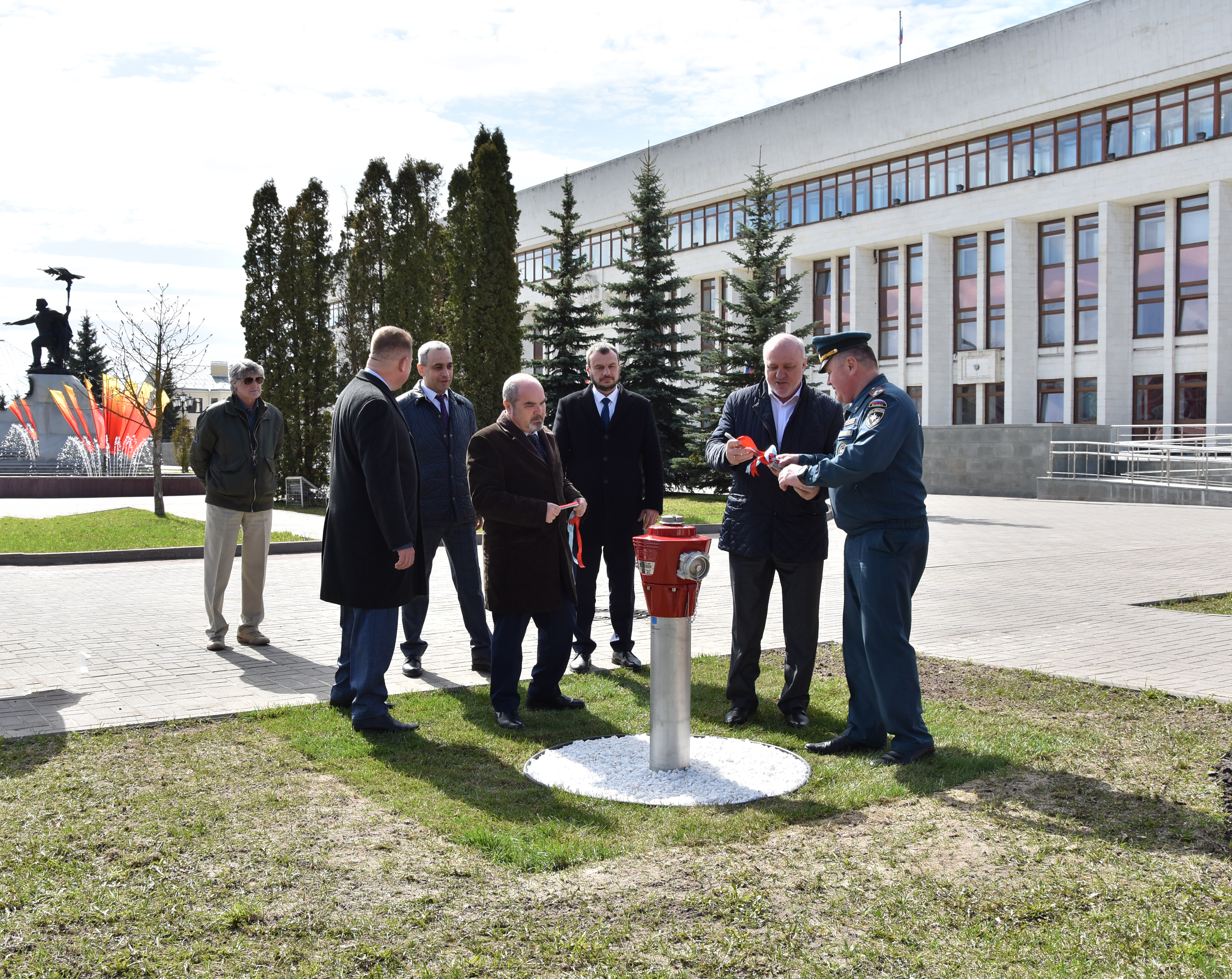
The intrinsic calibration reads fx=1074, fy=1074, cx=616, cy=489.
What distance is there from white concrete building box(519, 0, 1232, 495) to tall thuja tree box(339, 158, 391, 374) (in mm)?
15461

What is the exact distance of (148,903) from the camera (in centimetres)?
344

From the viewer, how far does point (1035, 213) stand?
121 feet

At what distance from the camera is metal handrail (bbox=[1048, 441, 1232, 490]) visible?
92.2ft

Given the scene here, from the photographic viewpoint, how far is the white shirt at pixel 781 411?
6113mm

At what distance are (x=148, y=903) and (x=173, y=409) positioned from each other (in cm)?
7430

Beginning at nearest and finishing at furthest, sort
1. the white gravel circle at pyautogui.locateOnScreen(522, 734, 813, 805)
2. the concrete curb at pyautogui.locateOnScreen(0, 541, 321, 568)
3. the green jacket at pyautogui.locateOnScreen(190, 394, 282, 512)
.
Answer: the white gravel circle at pyautogui.locateOnScreen(522, 734, 813, 805) < the green jacket at pyautogui.locateOnScreen(190, 394, 282, 512) < the concrete curb at pyautogui.locateOnScreen(0, 541, 321, 568)

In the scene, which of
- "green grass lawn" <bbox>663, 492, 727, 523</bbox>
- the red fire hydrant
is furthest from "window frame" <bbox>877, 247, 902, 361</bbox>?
the red fire hydrant

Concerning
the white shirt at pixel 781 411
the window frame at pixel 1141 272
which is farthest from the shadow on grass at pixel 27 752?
the window frame at pixel 1141 272

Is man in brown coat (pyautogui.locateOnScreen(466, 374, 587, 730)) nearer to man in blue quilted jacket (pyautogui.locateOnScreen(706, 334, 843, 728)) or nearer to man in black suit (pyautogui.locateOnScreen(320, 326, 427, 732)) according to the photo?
man in black suit (pyautogui.locateOnScreen(320, 326, 427, 732))

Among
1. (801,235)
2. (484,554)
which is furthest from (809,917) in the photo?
(801,235)

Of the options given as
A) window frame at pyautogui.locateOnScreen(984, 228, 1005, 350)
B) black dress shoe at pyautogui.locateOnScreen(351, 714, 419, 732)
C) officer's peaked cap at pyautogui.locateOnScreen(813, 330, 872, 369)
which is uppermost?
window frame at pyautogui.locateOnScreen(984, 228, 1005, 350)

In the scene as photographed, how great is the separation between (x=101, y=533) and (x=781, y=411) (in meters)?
13.6

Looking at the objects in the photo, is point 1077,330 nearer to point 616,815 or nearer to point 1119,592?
point 1119,592

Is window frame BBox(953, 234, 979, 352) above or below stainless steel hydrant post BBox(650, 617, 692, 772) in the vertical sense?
above
